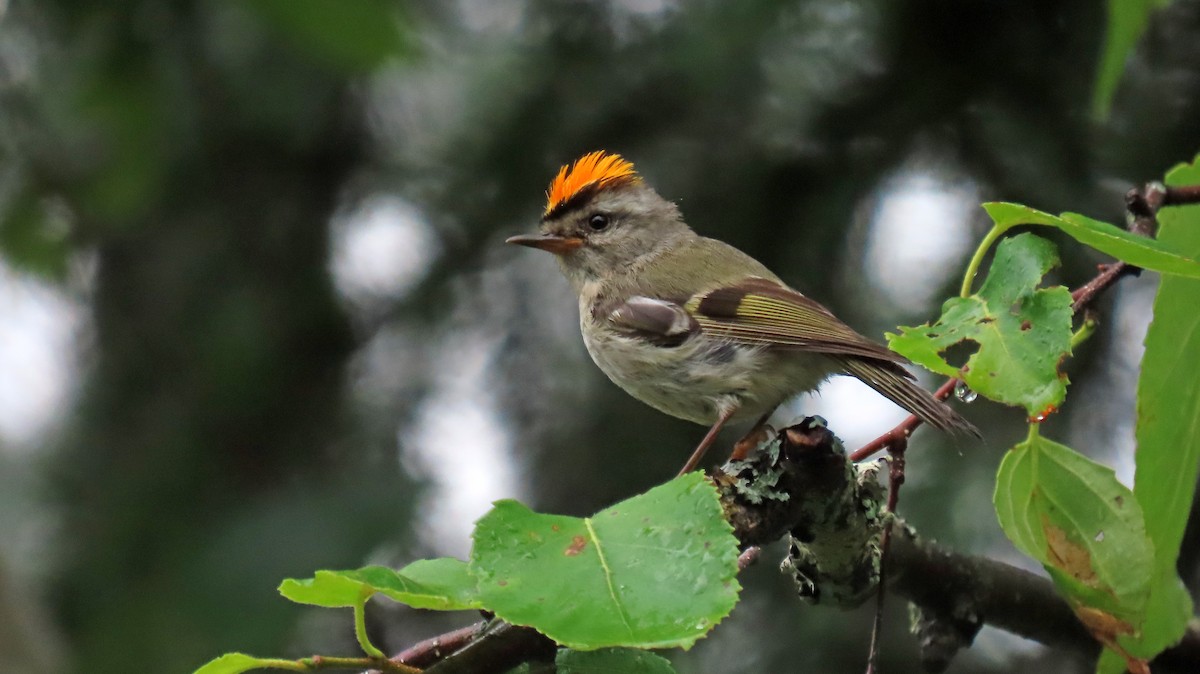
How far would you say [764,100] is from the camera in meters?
3.34

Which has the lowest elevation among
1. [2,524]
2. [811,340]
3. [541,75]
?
[811,340]

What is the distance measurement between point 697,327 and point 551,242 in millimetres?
659

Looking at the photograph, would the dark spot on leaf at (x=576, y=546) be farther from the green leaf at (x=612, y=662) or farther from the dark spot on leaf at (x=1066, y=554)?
the dark spot on leaf at (x=1066, y=554)

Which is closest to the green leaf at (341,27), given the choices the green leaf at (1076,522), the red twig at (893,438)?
the red twig at (893,438)

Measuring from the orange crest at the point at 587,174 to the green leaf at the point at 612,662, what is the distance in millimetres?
2058

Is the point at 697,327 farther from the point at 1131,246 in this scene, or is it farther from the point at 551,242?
the point at 1131,246

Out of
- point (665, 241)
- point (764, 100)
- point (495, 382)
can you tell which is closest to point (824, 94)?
point (764, 100)

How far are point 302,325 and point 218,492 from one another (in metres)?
0.60

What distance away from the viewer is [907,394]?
226 centimetres

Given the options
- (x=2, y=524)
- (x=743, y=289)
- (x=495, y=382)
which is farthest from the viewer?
(x=2, y=524)

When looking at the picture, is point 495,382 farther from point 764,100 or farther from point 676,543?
point 676,543

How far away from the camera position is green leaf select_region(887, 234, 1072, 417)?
4.62 feet

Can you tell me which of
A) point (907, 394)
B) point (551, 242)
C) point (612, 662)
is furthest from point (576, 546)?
point (551, 242)

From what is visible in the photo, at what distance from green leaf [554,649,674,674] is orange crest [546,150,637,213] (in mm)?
2058
